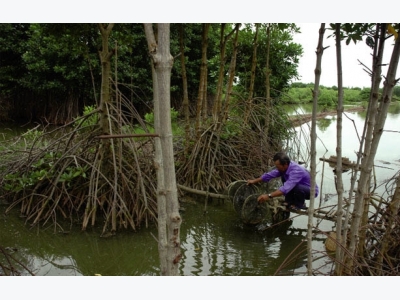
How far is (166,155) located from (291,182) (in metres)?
3.39

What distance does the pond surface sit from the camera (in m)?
3.99

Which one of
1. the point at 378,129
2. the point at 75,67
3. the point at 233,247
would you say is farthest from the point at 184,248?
the point at 75,67

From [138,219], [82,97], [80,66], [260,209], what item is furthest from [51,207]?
[82,97]

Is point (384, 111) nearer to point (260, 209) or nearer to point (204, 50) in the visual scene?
point (260, 209)

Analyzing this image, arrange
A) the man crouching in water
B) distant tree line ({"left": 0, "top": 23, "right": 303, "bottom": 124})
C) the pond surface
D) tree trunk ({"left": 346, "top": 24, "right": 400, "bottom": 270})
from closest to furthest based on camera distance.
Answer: tree trunk ({"left": 346, "top": 24, "right": 400, "bottom": 270}), the pond surface, the man crouching in water, distant tree line ({"left": 0, "top": 23, "right": 303, "bottom": 124})

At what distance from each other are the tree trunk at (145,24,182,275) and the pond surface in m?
2.13

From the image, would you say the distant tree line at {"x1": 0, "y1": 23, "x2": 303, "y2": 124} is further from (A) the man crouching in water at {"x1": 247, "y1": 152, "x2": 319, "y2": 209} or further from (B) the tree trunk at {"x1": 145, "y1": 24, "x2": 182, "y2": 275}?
(B) the tree trunk at {"x1": 145, "y1": 24, "x2": 182, "y2": 275}

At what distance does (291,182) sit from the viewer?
4.65 meters

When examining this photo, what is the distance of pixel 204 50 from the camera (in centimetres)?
620

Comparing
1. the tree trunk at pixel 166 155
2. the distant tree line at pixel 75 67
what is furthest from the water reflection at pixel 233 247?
the distant tree line at pixel 75 67

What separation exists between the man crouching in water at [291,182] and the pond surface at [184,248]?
1.62 ft

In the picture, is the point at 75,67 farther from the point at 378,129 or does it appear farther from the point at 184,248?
the point at 378,129

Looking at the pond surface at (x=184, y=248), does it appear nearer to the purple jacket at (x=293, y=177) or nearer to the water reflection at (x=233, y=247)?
the water reflection at (x=233, y=247)

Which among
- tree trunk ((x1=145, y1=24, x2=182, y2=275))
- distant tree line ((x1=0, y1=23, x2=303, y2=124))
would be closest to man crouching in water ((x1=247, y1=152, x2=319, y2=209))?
tree trunk ((x1=145, y1=24, x2=182, y2=275))
